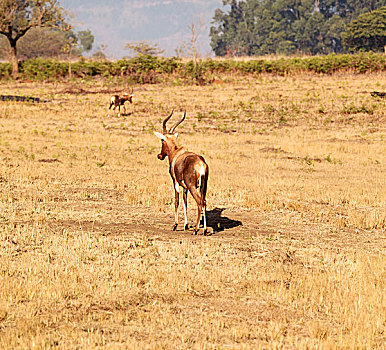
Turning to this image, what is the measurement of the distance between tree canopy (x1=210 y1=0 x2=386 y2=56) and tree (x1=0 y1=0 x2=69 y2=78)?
234ft

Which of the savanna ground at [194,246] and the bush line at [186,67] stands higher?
the bush line at [186,67]

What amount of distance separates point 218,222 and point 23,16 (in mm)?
Result: 46248

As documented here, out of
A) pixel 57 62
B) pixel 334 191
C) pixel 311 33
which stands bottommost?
pixel 334 191

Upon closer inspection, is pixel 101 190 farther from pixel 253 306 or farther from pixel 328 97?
pixel 328 97

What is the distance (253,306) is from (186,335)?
4.41 ft

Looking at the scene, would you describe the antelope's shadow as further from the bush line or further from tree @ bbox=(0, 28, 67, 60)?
tree @ bbox=(0, 28, 67, 60)

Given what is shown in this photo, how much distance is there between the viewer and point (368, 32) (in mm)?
87500

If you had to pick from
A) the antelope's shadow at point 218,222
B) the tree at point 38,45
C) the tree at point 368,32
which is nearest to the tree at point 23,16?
the antelope's shadow at point 218,222

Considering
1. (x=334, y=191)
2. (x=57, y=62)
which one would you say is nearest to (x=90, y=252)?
(x=334, y=191)

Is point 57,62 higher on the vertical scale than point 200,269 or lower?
higher

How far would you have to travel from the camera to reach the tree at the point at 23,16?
164ft

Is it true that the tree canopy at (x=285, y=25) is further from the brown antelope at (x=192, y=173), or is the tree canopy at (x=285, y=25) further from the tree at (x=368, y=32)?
the brown antelope at (x=192, y=173)

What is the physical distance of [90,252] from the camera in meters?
9.62

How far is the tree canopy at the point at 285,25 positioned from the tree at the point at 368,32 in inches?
759
